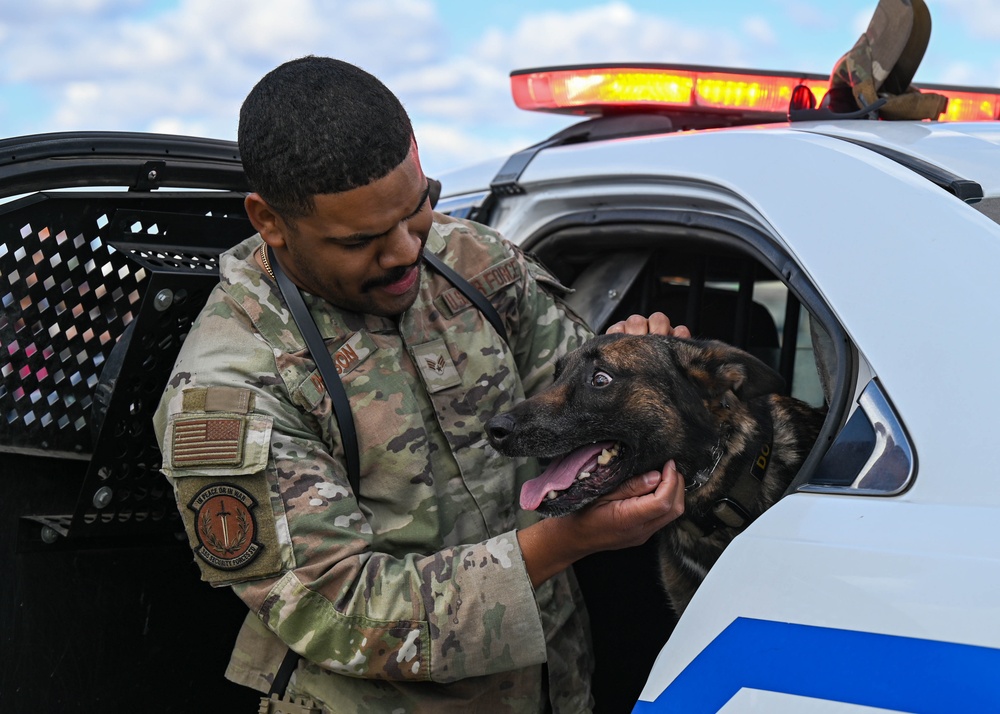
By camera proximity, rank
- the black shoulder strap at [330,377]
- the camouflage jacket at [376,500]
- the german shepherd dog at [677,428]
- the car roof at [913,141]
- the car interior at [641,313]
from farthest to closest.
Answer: the car interior at [641,313] < the german shepherd dog at [677,428] < the black shoulder strap at [330,377] < the camouflage jacket at [376,500] < the car roof at [913,141]

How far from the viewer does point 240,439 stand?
1710 mm

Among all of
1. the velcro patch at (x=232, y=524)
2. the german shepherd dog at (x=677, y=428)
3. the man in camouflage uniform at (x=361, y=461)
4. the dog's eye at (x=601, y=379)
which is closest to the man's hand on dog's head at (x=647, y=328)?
the german shepherd dog at (x=677, y=428)

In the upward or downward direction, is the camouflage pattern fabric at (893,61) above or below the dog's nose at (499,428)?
above

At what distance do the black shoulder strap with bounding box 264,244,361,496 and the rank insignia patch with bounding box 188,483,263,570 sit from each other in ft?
0.74

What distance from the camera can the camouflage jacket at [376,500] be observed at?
1.71 m

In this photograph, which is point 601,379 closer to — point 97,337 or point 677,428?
point 677,428

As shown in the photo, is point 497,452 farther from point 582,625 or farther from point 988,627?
point 988,627

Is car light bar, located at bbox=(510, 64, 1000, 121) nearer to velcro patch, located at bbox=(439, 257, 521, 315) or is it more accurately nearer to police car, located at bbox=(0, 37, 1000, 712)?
police car, located at bbox=(0, 37, 1000, 712)

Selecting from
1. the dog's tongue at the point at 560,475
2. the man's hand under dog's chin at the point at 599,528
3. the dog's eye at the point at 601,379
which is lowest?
the man's hand under dog's chin at the point at 599,528

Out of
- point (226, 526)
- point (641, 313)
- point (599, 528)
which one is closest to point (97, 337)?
point (226, 526)

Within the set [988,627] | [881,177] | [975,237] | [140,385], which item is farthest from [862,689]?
[140,385]

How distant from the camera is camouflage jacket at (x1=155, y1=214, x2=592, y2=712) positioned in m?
1.71

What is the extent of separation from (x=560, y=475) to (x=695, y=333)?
3.45ft

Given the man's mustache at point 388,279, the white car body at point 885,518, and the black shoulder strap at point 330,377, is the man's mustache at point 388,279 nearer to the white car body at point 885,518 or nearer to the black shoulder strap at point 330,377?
the black shoulder strap at point 330,377
